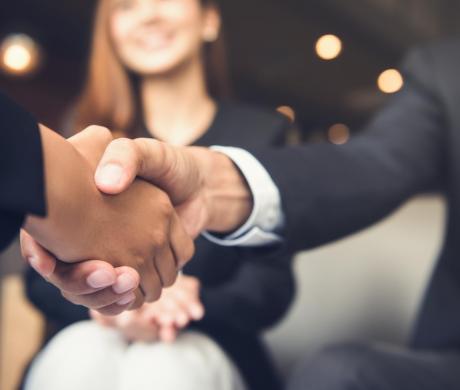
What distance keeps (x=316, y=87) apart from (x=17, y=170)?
3732 mm

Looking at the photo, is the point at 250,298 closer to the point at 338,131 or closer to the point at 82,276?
the point at 82,276

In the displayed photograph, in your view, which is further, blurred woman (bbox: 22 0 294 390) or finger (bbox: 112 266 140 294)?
blurred woman (bbox: 22 0 294 390)

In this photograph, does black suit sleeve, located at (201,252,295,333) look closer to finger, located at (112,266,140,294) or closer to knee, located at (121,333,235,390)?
knee, located at (121,333,235,390)

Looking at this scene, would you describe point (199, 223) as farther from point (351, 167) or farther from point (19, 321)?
point (19, 321)

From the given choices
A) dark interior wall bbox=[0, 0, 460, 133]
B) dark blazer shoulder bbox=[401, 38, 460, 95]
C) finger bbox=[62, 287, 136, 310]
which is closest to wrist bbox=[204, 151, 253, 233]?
finger bbox=[62, 287, 136, 310]

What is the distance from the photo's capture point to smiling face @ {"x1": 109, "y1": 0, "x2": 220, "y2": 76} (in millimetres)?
619

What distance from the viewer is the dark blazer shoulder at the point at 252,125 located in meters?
0.57

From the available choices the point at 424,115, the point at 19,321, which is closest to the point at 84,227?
the point at 424,115

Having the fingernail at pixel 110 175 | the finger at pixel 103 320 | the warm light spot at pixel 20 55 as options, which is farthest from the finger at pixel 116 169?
the warm light spot at pixel 20 55

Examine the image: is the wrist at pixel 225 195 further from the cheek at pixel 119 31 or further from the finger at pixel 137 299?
the cheek at pixel 119 31

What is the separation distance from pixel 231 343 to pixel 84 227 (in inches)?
14.8

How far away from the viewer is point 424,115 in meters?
0.52

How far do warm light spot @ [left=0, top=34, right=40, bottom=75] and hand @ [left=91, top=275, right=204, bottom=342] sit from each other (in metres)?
2.56

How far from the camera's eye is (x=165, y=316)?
0.49 meters
